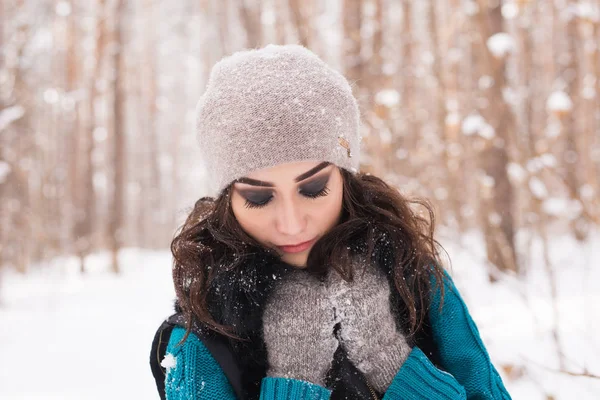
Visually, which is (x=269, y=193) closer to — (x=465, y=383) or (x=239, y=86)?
(x=239, y=86)

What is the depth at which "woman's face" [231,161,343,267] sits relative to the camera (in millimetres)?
1238

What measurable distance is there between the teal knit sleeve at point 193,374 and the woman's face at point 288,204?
1.13 ft

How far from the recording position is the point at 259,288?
1.28 metres

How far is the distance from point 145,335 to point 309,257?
12.7 feet

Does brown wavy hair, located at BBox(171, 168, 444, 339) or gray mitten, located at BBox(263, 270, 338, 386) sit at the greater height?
brown wavy hair, located at BBox(171, 168, 444, 339)

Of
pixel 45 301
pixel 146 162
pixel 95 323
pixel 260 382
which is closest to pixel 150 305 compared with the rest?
pixel 95 323

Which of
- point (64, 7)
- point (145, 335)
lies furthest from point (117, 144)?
point (145, 335)

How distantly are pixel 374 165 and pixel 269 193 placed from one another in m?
2.85

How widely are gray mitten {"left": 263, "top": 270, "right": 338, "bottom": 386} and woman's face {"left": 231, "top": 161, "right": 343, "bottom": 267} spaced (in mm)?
→ 129

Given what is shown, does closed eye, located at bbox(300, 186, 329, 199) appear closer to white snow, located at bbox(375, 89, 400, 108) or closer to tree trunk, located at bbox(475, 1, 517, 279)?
white snow, located at bbox(375, 89, 400, 108)

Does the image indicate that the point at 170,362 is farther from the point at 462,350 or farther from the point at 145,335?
the point at 145,335

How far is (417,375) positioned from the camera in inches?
47.8

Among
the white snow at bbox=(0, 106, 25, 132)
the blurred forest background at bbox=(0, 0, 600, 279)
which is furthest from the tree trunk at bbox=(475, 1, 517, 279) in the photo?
the white snow at bbox=(0, 106, 25, 132)

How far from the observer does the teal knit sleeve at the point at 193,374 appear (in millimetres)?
1135
